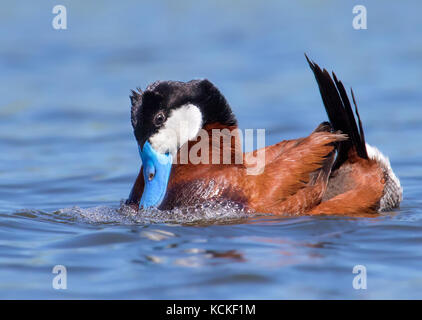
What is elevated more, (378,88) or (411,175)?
(378,88)

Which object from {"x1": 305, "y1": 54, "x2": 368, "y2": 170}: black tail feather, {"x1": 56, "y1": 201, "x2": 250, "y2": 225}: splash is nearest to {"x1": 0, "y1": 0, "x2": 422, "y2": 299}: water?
{"x1": 56, "y1": 201, "x2": 250, "y2": 225}: splash

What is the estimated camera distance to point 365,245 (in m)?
6.16

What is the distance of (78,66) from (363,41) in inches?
221

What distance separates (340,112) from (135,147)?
453cm

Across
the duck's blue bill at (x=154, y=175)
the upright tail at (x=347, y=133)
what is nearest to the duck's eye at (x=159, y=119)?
the duck's blue bill at (x=154, y=175)

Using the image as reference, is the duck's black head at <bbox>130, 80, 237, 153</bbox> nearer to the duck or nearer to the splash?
the duck

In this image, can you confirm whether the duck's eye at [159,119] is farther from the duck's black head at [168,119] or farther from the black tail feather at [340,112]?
the black tail feather at [340,112]

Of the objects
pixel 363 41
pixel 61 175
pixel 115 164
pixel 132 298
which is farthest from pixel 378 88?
Result: pixel 132 298

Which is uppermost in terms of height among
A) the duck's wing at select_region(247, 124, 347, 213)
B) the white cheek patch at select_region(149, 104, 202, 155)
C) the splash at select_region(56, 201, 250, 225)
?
the white cheek patch at select_region(149, 104, 202, 155)

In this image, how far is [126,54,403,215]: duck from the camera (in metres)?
6.73

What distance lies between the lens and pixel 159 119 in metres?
7.03

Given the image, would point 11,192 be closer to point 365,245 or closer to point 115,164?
point 115,164

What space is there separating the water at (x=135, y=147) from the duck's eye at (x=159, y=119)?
2.77 feet

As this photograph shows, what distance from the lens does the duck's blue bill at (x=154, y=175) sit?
6.92 metres
